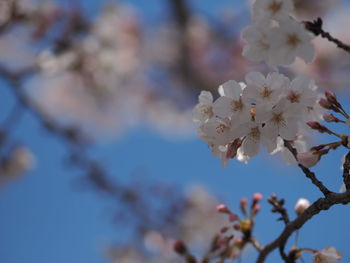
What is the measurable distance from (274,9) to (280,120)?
0.32m

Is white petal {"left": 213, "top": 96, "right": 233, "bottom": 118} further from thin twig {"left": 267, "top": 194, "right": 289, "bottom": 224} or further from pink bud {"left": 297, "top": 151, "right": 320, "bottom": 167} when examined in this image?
thin twig {"left": 267, "top": 194, "right": 289, "bottom": 224}

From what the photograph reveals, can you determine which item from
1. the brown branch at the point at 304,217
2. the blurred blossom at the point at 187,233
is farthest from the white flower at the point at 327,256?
the blurred blossom at the point at 187,233

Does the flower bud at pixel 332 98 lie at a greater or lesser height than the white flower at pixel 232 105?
lesser

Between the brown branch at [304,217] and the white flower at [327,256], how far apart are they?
0.10 metres

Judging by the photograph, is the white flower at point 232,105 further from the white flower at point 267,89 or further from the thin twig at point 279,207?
the thin twig at point 279,207

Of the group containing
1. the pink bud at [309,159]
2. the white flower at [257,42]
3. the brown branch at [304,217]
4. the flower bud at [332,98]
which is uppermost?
the white flower at [257,42]

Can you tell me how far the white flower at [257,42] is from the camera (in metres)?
1.11

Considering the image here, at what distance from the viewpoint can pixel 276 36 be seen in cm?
108

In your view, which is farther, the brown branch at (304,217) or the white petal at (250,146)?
the white petal at (250,146)

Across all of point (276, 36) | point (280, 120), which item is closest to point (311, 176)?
point (280, 120)

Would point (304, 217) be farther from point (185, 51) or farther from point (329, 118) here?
point (185, 51)

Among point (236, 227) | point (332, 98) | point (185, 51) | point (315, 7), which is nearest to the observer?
point (332, 98)

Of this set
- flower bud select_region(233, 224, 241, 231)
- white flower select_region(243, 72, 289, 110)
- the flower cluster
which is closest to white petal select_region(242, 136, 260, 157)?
the flower cluster

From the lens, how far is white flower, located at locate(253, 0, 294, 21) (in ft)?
3.51
